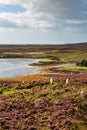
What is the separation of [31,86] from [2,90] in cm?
507

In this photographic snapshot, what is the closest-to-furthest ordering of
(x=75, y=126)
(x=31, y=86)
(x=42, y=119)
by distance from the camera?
1. (x=75, y=126)
2. (x=42, y=119)
3. (x=31, y=86)

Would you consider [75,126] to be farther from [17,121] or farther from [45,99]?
[45,99]

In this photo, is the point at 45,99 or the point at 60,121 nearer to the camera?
the point at 60,121

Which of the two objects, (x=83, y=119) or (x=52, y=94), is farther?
(x=52, y=94)

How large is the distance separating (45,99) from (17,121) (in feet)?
23.7

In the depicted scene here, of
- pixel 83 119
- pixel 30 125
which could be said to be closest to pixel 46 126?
pixel 30 125

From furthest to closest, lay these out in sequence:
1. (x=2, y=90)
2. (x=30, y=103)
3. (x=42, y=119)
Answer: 1. (x=2, y=90)
2. (x=30, y=103)
3. (x=42, y=119)

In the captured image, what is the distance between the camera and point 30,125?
27.6m

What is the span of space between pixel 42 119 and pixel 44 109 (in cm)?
274

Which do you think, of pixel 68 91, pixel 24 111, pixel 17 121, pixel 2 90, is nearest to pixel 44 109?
pixel 24 111

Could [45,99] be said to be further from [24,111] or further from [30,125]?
[30,125]

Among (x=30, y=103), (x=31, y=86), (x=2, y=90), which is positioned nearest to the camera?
(x=30, y=103)

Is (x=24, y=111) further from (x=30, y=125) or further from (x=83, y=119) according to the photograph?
(x=83, y=119)

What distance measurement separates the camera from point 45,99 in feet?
115
